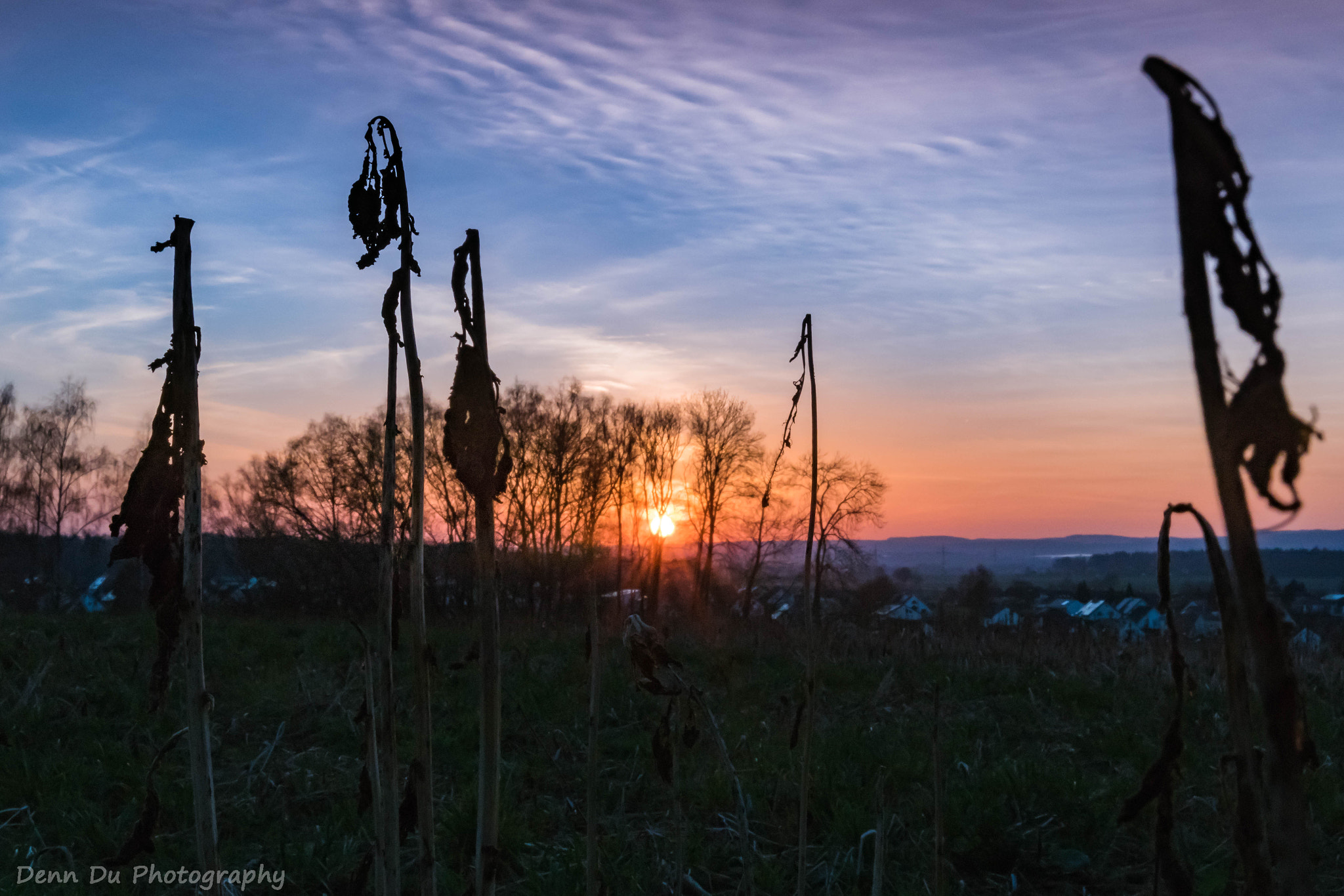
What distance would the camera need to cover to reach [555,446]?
→ 49.3 meters

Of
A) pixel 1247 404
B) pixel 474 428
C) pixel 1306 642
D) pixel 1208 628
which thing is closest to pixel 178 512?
pixel 474 428

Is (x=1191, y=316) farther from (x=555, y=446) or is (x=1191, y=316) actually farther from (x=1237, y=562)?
(x=555, y=446)

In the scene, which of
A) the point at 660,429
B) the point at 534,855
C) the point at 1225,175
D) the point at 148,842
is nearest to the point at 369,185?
the point at 1225,175

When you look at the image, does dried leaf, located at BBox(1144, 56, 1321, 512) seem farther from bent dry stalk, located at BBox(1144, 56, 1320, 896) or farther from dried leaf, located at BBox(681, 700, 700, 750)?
dried leaf, located at BBox(681, 700, 700, 750)

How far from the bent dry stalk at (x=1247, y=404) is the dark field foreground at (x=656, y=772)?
8.09 feet

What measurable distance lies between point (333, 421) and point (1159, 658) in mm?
41591

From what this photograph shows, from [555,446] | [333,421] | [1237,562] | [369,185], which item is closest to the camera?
[1237,562]

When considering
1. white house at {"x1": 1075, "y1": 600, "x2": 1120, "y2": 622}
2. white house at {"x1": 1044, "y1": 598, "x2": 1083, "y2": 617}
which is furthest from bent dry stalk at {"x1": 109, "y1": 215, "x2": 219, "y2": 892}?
white house at {"x1": 1044, "y1": 598, "x2": 1083, "y2": 617}

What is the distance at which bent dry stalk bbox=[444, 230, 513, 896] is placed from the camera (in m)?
1.23

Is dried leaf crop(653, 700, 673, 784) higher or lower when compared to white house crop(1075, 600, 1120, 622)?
higher

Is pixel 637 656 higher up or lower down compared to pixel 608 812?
higher up

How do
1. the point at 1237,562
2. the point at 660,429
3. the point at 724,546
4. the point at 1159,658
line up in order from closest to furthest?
the point at 1237,562
the point at 1159,658
the point at 660,429
the point at 724,546

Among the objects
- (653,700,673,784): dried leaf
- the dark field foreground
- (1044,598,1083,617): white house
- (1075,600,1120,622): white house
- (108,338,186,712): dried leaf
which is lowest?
(1044,598,1083,617): white house

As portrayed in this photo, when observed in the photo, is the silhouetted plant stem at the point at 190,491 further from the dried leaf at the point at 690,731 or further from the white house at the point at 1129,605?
the white house at the point at 1129,605
